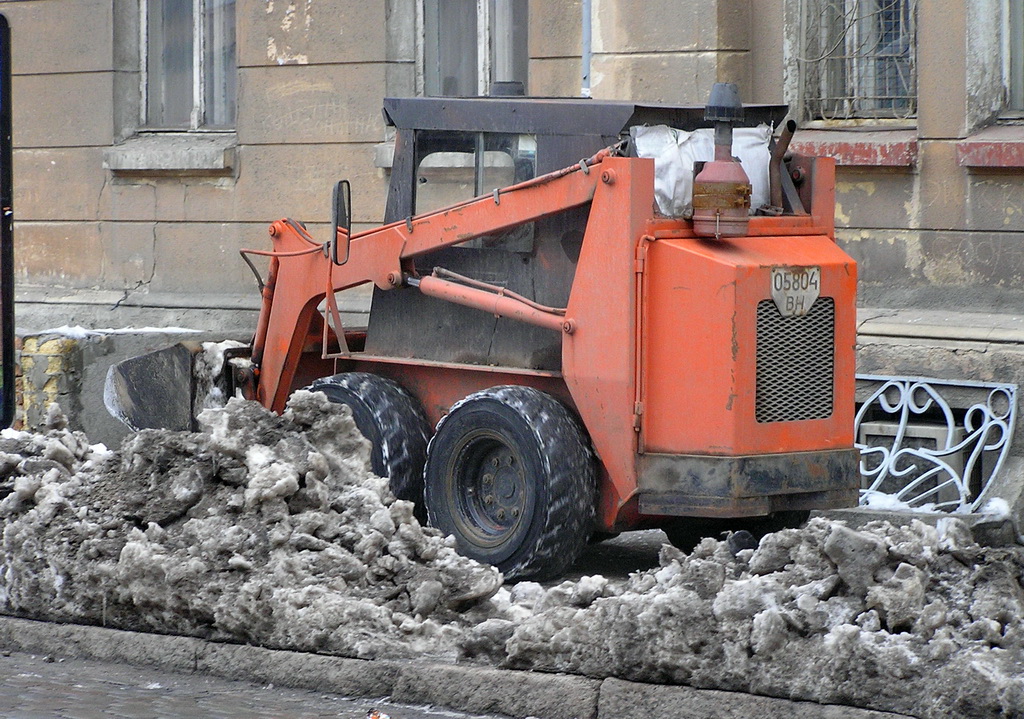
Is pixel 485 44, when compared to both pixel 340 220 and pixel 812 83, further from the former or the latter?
pixel 340 220

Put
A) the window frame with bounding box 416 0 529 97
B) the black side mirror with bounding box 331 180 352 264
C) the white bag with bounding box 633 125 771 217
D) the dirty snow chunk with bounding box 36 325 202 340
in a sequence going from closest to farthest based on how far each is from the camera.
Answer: the white bag with bounding box 633 125 771 217, the black side mirror with bounding box 331 180 352 264, the dirty snow chunk with bounding box 36 325 202 340, the window frame with bounding box 416 0 529 97

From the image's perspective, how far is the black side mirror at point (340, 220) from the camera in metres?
7.62

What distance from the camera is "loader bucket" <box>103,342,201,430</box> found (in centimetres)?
827

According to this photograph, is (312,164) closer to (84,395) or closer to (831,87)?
(84,395)

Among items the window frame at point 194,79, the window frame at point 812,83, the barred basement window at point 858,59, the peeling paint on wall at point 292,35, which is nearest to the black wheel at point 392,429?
the window frame at point 812,83

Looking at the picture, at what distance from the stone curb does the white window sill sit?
624cm

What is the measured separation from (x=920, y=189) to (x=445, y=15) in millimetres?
3960

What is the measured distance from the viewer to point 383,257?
7.64 metres

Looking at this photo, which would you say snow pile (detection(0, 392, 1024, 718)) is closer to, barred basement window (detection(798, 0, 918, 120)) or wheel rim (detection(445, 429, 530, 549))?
wheel rim (detection(445, 429, 530, 549))

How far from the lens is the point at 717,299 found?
643cm

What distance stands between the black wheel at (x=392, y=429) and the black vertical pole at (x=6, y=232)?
1549 mm

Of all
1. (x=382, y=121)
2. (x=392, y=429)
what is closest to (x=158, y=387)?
(x=392, y=429)

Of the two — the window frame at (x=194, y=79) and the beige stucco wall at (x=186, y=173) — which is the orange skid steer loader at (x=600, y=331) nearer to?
the beige stucco wall at (x=186, y=173)

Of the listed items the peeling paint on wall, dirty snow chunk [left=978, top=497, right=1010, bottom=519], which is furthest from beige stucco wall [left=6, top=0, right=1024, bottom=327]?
dirty snow chunk [left=978, top=497, right=1010, bottom=519]
